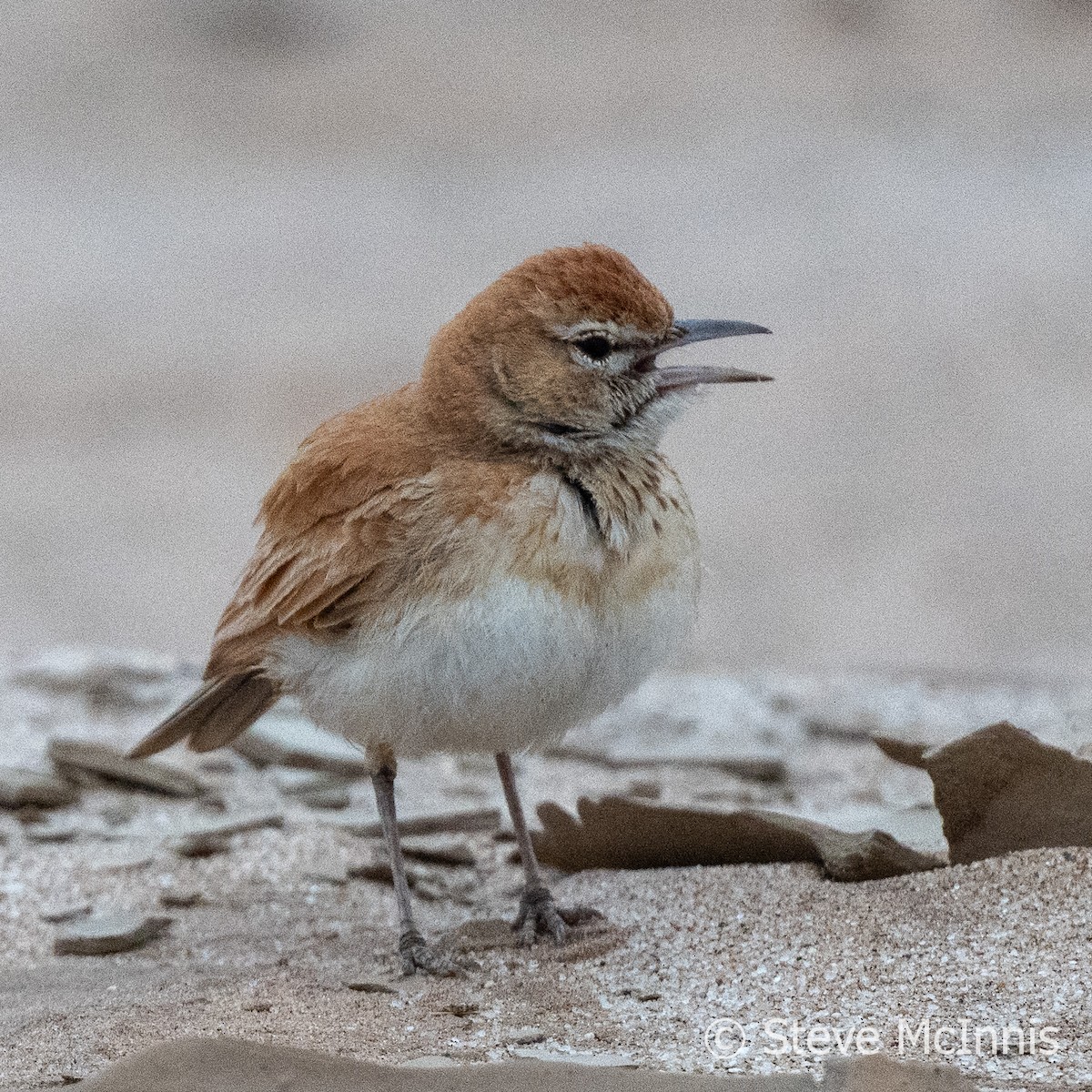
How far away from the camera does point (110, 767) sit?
696 centimetres

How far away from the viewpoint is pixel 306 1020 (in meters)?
4.33

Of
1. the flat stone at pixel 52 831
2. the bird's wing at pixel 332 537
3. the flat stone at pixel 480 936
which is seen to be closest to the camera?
the bird's wing at pixel 332 537

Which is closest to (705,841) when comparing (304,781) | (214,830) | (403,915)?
(403,915)

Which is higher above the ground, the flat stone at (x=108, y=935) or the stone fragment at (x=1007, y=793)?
the stone fragment at (x=1007, y=793)

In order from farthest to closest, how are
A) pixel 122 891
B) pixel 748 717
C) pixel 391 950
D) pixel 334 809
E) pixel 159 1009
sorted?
pixel 748 717, pixel 334 809, pixel 122 891, pixel 391 950, pixel 159 1009

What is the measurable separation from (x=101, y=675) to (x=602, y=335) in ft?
13.9

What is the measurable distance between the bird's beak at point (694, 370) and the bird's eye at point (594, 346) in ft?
0.55

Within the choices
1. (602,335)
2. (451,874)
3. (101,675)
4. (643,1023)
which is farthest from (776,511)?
(643,1023)

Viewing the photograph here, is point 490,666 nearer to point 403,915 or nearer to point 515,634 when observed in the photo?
point 515,634

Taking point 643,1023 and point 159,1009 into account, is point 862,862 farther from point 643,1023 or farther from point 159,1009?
point 159,1009

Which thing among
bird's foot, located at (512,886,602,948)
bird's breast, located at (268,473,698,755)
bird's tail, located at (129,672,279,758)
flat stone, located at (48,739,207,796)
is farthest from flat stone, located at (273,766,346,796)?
bird's breast, located at (268,473,698,755)

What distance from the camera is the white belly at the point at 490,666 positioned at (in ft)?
15.3

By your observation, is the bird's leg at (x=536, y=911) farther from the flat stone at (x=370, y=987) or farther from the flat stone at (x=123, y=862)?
the flat stone at (x=123, y=862)

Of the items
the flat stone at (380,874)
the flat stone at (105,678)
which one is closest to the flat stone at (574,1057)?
the flat stone at (380,874)
